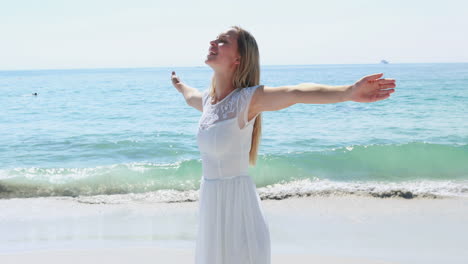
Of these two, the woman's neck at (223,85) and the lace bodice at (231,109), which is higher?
the woman's neck at (223,85)

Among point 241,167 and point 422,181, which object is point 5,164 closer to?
point 422,181

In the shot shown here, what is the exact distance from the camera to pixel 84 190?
966cm

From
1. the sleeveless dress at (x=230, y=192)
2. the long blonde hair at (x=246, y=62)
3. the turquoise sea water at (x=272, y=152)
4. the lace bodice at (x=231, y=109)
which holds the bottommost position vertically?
the turquoise sea water at (x=272, y=152)

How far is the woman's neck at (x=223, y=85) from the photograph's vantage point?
117 inches

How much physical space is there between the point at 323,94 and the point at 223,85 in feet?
2.22

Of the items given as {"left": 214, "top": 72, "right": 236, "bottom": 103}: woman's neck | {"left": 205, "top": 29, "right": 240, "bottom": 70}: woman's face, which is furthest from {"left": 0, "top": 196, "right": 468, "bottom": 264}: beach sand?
{"left": 205, "top": 29, "right": 240, "bottom": 70}: woman's face

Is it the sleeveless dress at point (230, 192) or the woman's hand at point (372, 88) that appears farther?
the sleeveless dress at point (230, 192)

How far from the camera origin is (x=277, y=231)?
20.5 feet

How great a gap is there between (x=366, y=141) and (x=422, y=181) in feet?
16.8

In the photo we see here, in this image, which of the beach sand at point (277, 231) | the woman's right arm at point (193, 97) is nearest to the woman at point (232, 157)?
the woman's right arm at point (193, 97)

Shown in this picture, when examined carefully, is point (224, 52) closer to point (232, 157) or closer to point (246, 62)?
point (246, 62)

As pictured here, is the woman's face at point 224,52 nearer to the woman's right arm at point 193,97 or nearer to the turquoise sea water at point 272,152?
the woman's right arm at point 193,97

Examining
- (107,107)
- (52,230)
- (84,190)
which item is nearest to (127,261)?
(52,230)

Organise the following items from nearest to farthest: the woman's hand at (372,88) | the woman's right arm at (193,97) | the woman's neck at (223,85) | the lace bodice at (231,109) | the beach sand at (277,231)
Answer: the woman's hand at (372,88) < the lace bodice at (231,109) < the woman's neck at (223,85) < the woman's right arm at (193,97) < the beach sand at (277,231)
